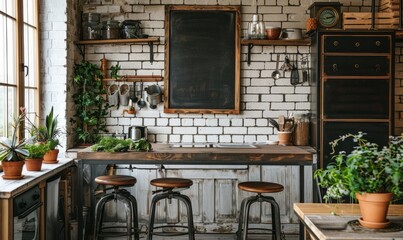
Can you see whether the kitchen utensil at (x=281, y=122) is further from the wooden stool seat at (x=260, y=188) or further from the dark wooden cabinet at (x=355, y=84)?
the wooden stool seat at (x=260, y=188)

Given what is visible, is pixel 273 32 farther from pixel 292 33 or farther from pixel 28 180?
pixel 28 180

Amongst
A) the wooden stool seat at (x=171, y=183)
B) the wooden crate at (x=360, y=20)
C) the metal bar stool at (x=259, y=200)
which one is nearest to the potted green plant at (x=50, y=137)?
the wooden stool seat at (x=171, y=183)

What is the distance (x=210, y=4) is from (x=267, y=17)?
25.7 inches

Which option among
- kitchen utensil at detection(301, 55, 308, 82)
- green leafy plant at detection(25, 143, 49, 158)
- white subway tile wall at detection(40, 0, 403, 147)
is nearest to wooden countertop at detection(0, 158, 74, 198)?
green leafy plant at detection(25, 143, 49, 158)

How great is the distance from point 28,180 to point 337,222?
86.0 inches

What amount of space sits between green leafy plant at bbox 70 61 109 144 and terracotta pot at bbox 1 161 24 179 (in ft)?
6.08

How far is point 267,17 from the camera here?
5793 millimetres

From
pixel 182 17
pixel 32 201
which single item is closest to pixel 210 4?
pixel 182 17

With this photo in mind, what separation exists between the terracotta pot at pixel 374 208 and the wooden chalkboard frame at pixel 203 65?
3.40 metres

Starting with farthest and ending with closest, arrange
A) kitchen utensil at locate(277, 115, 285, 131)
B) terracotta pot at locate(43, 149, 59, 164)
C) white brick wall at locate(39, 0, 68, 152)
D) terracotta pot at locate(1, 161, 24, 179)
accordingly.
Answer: kitchen utensil at locate(277, 115, 285, 131)
white brick wall at locate(39, 0, 68, 152)
terracotta pot at locate(43, 149, 59, 164)
terracotta pot at locate(1, 161, 24, 179)

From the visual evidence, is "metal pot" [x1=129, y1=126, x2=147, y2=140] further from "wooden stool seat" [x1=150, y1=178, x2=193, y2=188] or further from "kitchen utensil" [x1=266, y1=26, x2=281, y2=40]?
"kitchen utensil" [x1=266, y1=26, x2=281, y2=40]

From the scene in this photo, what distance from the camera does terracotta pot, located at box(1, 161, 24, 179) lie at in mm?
3617

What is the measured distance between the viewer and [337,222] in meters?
2.53

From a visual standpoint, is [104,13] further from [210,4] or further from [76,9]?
[210,4]
